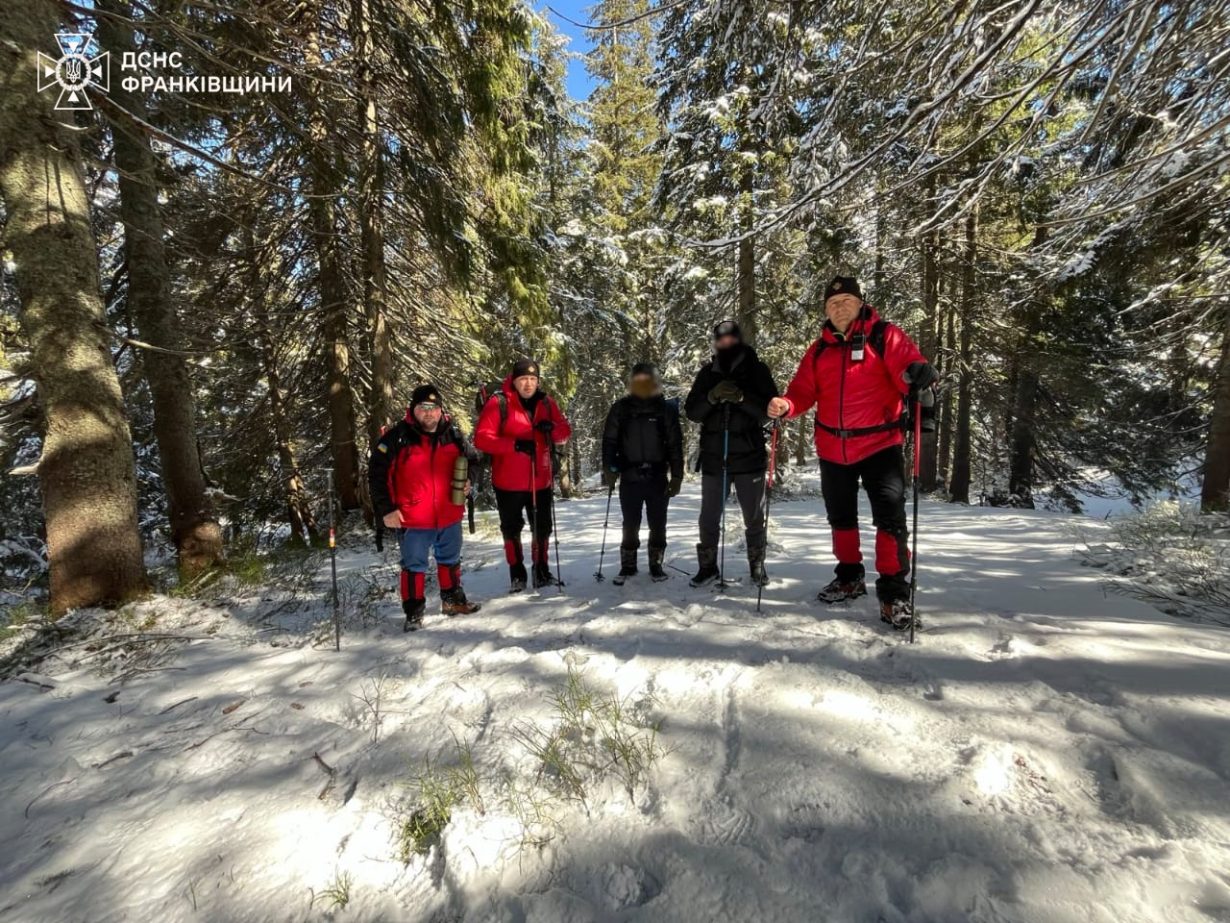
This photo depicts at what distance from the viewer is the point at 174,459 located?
631 cm

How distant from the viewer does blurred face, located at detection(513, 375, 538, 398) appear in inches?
204

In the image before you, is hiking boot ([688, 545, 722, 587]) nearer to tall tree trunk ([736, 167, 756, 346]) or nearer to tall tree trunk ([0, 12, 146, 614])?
tall tree trunk ([0, 12, 146, 614])

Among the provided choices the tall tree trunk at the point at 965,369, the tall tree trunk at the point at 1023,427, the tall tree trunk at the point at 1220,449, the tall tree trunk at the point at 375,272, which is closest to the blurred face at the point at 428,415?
the tall tree trunk at the point at 375,272

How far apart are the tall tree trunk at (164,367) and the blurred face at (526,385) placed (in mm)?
Answer: 4360

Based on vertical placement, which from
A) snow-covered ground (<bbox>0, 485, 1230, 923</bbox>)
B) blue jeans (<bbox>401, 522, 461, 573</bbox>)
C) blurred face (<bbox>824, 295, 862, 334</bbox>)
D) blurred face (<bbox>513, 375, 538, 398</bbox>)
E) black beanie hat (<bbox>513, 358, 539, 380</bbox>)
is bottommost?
snow-covered ground (<bbox>0, 485, 1230, 923</bbox>)

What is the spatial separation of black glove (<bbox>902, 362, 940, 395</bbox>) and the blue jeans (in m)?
3.89

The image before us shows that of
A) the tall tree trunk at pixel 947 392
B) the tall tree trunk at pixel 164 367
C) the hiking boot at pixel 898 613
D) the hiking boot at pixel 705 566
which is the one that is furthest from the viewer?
the tall tree trunk at pixel 947 392

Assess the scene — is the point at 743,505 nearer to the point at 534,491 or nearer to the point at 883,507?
the point at 883,507

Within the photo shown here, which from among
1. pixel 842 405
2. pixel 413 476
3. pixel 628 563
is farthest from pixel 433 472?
pixel 842 405

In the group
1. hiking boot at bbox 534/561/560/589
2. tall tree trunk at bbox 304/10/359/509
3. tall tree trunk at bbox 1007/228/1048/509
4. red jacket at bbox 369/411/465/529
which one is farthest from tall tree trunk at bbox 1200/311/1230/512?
tall tree trunk at bbox 304/10/359/509

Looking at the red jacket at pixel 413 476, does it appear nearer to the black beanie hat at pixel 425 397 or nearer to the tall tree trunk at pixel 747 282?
the black beanie hat at pixel 425 397

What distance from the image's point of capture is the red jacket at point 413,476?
14.7 ft

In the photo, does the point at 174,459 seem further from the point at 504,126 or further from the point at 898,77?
the point at 898,77

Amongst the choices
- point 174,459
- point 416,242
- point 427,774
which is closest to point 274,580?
point 174,459
